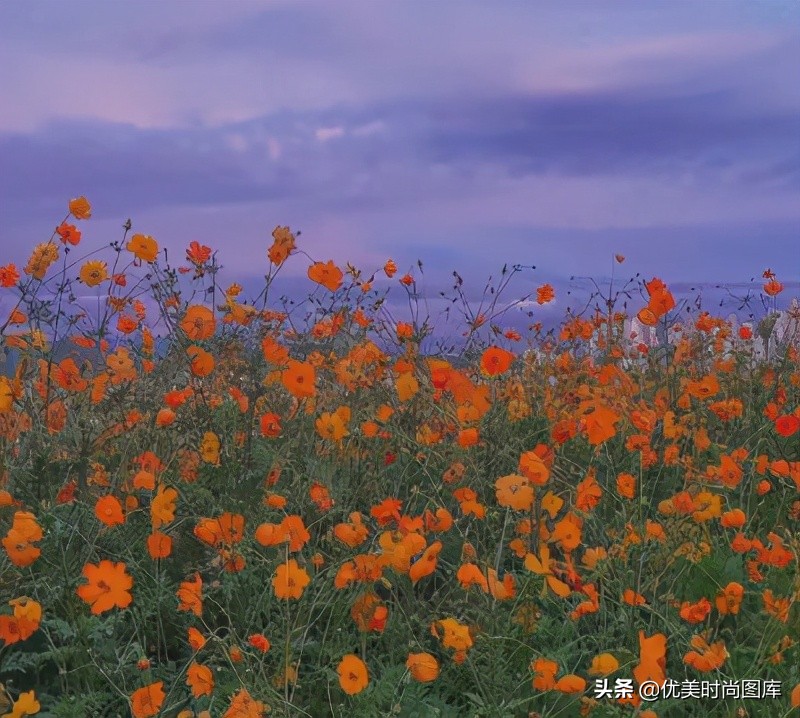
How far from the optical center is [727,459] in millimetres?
2535

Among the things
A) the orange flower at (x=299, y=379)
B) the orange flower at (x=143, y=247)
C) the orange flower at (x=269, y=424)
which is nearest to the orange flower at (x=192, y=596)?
the orange flower at (x=299, y=379)

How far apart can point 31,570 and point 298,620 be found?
796 millimetres

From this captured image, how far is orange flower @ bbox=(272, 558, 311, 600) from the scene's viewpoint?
1899 millimetres

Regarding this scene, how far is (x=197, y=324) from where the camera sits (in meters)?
2.93

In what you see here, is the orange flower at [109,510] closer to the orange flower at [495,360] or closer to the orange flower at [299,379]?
the orange flower at [299,379]

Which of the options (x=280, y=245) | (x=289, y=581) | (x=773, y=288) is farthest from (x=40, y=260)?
(x=773, y=288)

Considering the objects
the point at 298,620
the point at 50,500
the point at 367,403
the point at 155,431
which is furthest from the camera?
the point at 367,403

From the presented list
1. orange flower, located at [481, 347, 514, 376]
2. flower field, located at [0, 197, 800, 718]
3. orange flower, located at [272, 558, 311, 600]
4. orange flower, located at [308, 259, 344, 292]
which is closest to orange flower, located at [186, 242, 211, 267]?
flower field, located at [0, 197, 800, 718]

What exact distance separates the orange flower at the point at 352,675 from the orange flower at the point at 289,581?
0.18m

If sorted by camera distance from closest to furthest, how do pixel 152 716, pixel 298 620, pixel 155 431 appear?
pixel 152 716 → pixel 298 620 → pixel 155 431

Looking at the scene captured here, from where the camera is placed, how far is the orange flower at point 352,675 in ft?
5.87

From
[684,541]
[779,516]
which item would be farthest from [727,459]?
[779,516]

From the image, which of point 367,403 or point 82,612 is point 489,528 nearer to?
point 367,403

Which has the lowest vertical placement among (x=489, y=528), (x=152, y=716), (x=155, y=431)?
(x=152, y=716)
